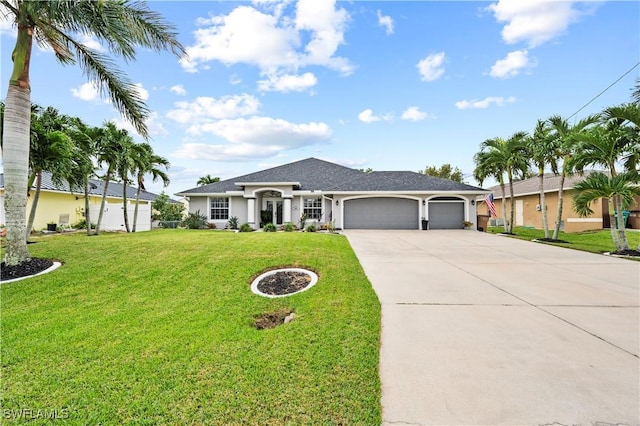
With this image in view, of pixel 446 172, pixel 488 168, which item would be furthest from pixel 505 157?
pixel 446 172

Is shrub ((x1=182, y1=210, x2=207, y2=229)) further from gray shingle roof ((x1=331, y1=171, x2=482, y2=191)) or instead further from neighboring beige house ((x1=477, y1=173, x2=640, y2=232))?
neighboring beige house ((x1=477, y1=173, x2=640, y2=232))

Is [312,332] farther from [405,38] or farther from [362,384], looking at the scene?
[405,38]

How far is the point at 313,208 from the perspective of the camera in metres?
22.1

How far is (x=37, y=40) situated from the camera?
832 cm

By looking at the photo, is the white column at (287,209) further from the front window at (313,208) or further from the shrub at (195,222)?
the shrub at (195,222)

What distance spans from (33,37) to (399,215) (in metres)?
19.6

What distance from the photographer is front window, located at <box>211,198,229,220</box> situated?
22.3 metres

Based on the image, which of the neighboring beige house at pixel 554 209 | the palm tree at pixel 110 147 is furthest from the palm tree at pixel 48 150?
the neighboring beige house at pixel 554 209

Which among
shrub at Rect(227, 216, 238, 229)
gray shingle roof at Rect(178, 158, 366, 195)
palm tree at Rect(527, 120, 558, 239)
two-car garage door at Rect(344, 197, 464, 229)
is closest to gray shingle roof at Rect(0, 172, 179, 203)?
gray shingle roof at Rect(178, 158, 366, 195)

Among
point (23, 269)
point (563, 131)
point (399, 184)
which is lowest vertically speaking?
point (23, 269)

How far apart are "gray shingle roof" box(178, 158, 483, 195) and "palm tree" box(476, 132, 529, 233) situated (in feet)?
5.70

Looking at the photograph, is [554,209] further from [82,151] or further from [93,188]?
[93,188]

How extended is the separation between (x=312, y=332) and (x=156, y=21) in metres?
8.98

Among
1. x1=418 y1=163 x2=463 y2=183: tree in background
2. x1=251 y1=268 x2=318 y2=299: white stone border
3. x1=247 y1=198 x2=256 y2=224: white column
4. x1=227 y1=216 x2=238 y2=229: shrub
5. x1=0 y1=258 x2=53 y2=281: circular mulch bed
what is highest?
x1=418 y1=163 x2=463 y2=183: tree in background
